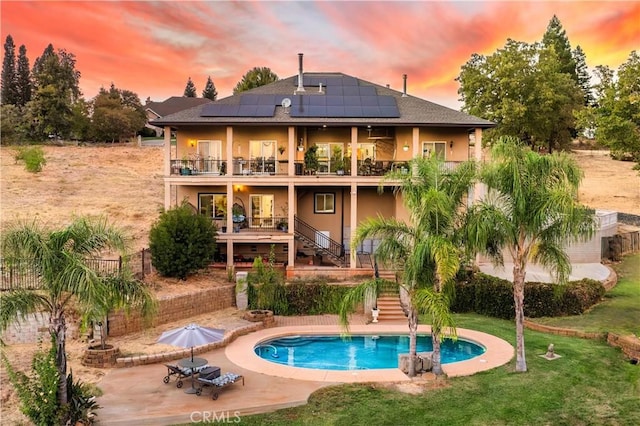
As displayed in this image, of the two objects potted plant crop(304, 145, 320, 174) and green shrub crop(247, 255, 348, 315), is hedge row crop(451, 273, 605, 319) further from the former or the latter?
potted plant crop(304, 145, 320, 174)

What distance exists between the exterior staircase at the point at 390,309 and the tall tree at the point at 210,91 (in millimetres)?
94938

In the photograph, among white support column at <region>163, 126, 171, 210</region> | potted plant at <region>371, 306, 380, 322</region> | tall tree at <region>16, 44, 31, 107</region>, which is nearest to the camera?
potted plant at <region>371, 306, 380, 322</region>

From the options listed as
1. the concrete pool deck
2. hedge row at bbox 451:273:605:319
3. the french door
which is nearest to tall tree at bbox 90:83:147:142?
the french door

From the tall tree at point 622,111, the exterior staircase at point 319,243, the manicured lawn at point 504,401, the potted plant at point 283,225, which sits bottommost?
the manicured lawn at point 504,401

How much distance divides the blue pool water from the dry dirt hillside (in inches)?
513

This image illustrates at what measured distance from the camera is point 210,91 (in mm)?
112812

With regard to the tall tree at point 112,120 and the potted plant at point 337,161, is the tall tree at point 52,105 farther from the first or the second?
the potted plant at point 337,161

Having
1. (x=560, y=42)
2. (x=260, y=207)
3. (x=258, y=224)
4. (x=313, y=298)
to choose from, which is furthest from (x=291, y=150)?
(x=560, y=42)

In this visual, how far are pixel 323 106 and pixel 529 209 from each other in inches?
631

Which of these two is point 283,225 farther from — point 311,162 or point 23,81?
point 23,81

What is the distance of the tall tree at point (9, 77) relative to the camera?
81250mm

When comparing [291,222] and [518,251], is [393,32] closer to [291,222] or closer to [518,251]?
[291,222]

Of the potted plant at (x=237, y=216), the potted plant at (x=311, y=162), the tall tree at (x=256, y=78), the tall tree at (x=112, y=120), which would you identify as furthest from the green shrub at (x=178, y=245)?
the tall tree at (x=112, y=120)

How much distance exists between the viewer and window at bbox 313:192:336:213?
1171 inches
